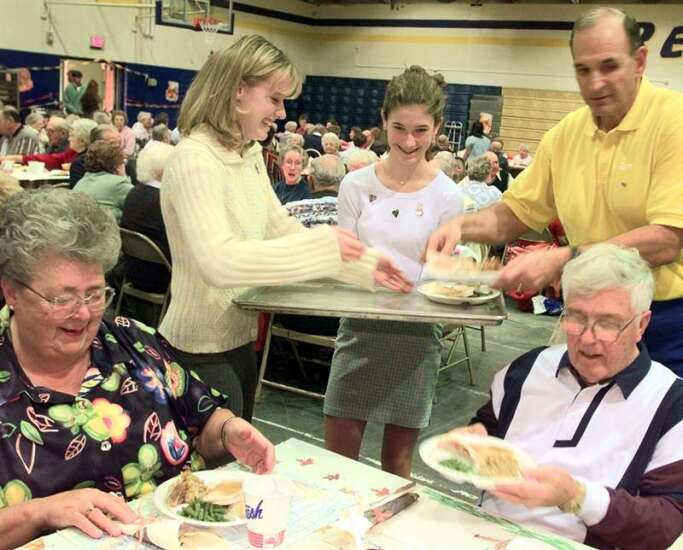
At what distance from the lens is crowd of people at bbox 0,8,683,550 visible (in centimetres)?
150

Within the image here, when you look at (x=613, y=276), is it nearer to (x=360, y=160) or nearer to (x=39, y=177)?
(x=360, y=160)

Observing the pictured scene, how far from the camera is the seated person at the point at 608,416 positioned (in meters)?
1.49

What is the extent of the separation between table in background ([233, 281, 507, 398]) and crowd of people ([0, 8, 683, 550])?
0.23 feet

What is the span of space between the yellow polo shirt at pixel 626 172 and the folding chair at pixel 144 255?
2662mm

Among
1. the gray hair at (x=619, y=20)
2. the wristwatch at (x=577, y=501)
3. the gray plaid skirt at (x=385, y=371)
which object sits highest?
the gray hair at (x=619, y=20)

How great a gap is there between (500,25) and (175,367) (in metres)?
17.8

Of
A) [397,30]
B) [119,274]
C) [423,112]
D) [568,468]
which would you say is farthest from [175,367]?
[397,30]

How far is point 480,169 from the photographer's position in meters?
6.96

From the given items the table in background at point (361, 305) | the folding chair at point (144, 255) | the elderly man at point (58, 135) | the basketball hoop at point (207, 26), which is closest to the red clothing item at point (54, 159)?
the elderly man at point (58, 135)

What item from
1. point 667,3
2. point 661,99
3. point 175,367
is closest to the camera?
point 175,367

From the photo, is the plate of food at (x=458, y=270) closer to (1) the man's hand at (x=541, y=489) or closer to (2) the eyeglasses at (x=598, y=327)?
(2) the eyeglasses at (x=598, y=327)

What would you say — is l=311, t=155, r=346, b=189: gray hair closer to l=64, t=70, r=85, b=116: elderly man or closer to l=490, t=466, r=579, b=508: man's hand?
l=490, t=466, r=579, b=508: man's hand

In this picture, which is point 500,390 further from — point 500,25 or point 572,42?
point 500,25

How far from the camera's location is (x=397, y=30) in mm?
19438
